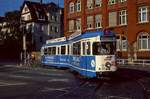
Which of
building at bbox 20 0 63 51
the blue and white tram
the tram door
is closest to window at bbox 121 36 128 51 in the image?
the blue and white tram

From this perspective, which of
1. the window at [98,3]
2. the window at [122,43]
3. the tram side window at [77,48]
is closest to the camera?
the tram side window at [77,48]

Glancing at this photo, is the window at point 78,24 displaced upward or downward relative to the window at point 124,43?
upward

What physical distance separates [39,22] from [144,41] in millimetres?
46428

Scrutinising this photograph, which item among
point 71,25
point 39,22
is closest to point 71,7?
point 71,25

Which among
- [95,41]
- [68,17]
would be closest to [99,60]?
[95,41]

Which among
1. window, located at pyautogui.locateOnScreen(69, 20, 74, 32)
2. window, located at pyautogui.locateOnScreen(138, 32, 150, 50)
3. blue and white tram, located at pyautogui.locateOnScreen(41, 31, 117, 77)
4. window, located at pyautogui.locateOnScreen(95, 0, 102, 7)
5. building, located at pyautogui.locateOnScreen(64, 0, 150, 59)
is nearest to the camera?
blue and white tram, located at pyautogui.locateOnScreen(41, 31, 117, 77)

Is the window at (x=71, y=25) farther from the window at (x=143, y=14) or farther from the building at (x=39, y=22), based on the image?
the building at (x=39, y=22)

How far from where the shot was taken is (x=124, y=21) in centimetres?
5872

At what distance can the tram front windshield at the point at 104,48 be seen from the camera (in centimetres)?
2347

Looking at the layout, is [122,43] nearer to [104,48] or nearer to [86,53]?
[86,53]

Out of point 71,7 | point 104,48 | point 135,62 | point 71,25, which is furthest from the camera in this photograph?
point 71,25

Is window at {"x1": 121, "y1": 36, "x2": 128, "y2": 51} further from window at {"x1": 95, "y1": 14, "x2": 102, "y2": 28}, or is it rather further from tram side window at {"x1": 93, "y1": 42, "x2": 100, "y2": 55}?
tram side window at {"x1": 93, "y1": 42, "x2": 100, "y2": 55}

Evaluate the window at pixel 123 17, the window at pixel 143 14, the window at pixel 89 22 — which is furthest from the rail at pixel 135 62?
the window at pixel 89 22

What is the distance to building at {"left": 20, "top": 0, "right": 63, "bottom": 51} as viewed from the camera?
95875 mm
